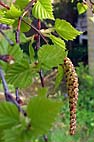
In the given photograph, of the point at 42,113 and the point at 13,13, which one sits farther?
the point at 13,13

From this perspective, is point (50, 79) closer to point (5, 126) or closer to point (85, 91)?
point (85, 91)

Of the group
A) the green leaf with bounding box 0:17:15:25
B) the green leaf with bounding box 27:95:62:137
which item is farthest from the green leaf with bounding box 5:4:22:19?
the green leaf with bounding box 27:95:62:137

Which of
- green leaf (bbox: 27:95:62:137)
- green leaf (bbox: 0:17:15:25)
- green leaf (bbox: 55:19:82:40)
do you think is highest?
green leaf (bbox: 0:17:15:25)

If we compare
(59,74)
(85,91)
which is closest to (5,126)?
(59,74)

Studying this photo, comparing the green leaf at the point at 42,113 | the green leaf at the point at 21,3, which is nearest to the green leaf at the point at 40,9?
the green leaf at the point at 21,3

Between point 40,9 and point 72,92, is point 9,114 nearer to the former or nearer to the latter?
point 72,92

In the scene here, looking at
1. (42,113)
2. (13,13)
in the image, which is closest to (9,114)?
(42,113)

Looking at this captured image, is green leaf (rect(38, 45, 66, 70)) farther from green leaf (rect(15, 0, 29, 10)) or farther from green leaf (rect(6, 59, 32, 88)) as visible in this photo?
green leaf (rect(15, 0, 29, 10))
